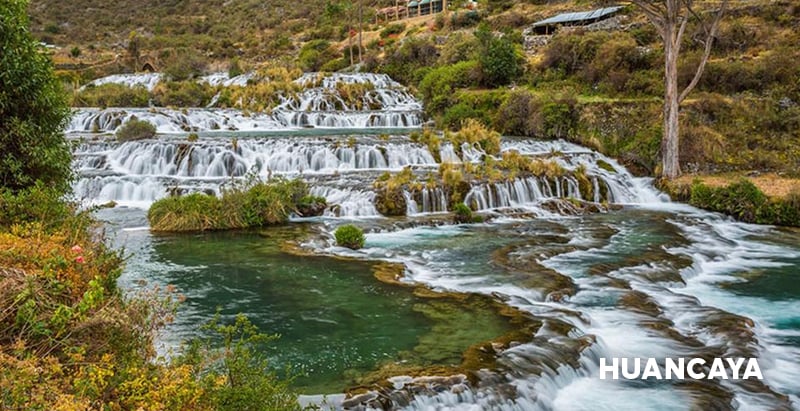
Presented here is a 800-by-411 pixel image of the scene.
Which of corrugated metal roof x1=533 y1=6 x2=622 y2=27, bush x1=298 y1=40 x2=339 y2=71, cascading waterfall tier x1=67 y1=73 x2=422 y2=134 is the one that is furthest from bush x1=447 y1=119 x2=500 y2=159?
bush x1=298 y1=40 x2=339 y2=71

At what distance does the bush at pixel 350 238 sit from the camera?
1614cm

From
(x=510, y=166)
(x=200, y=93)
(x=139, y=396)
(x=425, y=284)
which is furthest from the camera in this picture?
(x=200, y=93)

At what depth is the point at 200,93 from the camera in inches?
1759

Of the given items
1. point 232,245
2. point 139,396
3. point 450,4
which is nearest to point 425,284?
point 232,245

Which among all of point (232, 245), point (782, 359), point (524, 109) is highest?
point (524, 109)

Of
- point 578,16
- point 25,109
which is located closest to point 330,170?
point 25,109

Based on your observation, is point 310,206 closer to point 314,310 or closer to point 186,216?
point 186,216

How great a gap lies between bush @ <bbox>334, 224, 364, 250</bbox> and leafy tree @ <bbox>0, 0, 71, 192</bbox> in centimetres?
675

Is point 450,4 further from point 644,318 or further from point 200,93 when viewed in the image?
point 644,318

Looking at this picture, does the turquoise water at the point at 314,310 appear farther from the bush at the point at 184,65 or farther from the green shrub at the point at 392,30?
the green shrub at the point at 392,30

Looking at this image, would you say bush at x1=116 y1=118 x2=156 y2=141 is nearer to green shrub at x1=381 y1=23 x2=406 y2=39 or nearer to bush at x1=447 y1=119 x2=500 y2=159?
bush at x1=447 y1=119 x2=500 y2=159

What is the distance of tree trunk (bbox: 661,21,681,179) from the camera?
75.5ft

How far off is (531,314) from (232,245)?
29.1 feet

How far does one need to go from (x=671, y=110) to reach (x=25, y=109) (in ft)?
68.7
